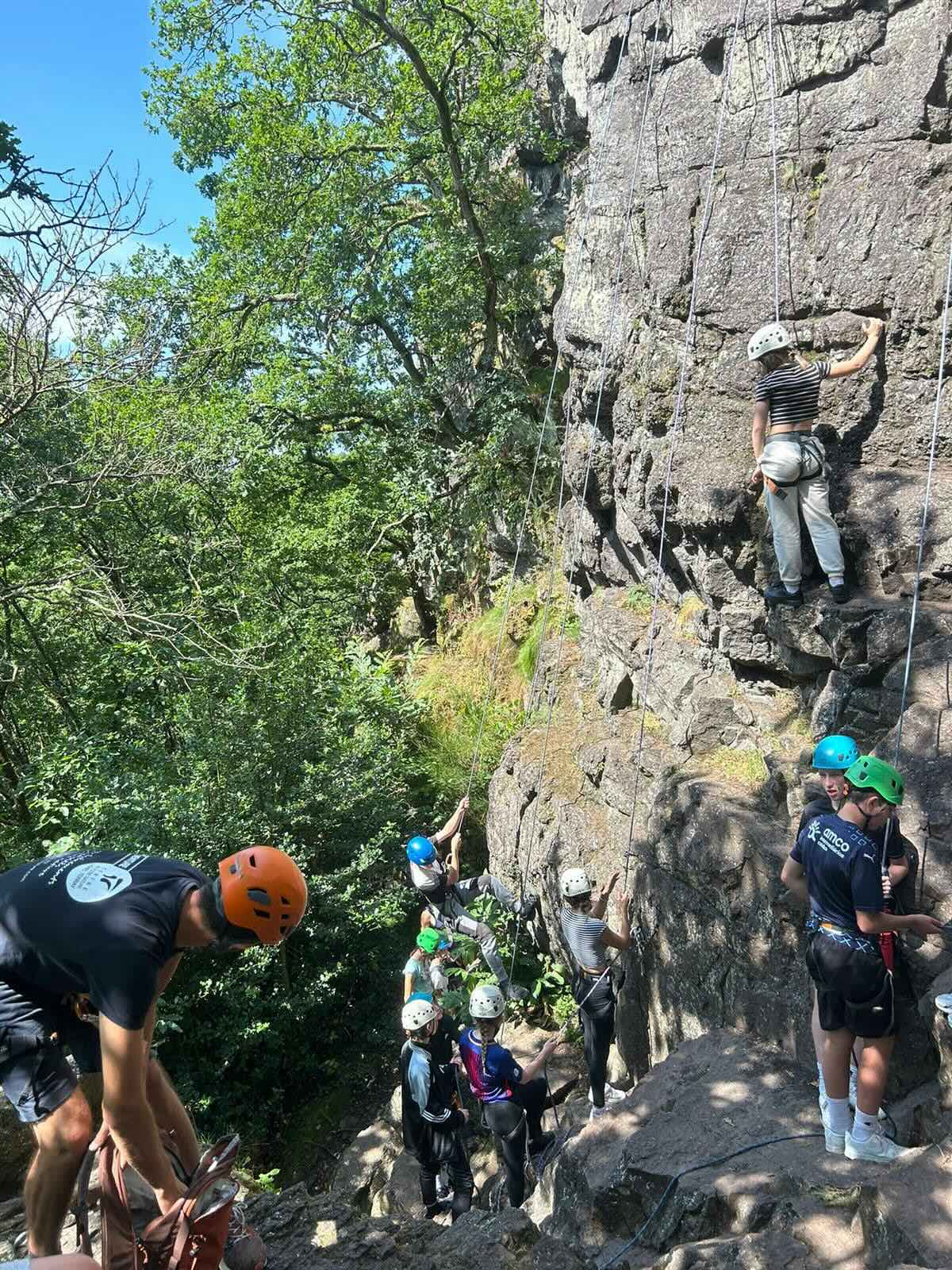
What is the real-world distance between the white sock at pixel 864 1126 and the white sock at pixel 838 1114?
0.35 ft

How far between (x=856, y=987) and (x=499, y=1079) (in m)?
3.08

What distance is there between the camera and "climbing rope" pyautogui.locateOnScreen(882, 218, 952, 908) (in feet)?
16.4

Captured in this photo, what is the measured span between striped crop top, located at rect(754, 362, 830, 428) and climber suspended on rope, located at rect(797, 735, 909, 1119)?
2.77 metres

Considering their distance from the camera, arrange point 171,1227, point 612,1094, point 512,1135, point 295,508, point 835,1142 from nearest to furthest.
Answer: point 171,1227, point 835,1142, point 512,1135, point 612,1094, point 295,508

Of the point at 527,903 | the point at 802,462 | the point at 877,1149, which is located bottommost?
the point at 527,903

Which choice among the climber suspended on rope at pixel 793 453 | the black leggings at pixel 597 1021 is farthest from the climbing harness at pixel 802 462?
the black leggings at pixel 597 1021

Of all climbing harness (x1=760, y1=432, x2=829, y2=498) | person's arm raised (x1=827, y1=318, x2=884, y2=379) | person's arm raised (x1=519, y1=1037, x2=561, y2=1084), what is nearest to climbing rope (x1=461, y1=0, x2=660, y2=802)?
person's arm raised (x1=519, y1=1037, x2=561, y2=1084)

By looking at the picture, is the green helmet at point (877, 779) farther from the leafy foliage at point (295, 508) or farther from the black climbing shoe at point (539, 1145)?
the leafy foliage at point (295, 508)

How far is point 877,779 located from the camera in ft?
14.3

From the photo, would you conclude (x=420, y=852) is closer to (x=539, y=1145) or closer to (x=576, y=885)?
(x=576, y=885)

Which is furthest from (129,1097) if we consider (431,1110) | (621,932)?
(621,932)

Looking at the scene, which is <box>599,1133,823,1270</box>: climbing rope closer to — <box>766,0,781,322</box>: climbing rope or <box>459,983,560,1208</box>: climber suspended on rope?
<box>459,983,560,1208</box>: climber suspended on rope

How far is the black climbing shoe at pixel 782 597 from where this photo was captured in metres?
7.16

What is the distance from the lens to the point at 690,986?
6.84m
